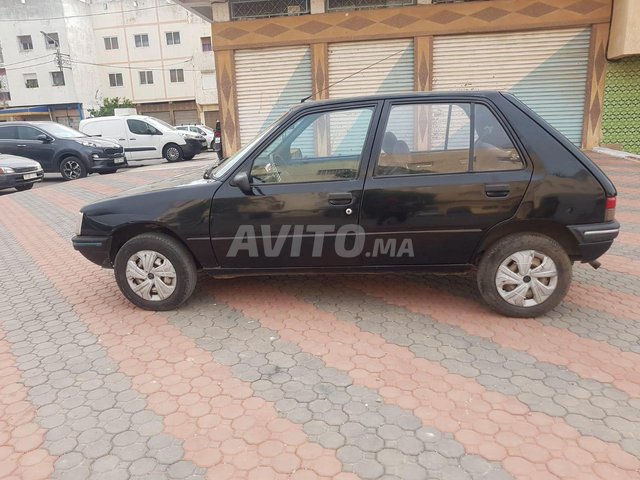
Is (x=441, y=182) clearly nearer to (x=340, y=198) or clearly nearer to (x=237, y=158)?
(x=340, y=198)

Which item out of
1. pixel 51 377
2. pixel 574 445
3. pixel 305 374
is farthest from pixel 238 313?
pixel 574 445

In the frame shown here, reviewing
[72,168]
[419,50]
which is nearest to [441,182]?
[419,50]

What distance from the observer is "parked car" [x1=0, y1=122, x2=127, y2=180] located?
13.3 metres

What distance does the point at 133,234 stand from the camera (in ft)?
12.9

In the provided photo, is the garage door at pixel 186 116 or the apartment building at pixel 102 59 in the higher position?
the apartment building at pixel 102 59

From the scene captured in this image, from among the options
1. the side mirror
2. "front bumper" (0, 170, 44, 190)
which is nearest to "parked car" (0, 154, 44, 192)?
"front bumper" (0, 170, 44, 190)

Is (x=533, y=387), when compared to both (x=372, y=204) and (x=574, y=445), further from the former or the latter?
(x=372, y=204)

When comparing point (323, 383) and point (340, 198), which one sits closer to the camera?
point (323, 383)

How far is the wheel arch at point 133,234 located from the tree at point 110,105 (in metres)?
38.1

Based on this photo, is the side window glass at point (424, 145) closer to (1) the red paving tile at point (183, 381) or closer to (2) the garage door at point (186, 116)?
(1) the red paving tile at point (183, 381)

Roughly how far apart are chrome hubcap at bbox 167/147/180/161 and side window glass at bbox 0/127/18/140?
5144 mm

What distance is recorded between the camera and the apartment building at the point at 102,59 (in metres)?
39.0

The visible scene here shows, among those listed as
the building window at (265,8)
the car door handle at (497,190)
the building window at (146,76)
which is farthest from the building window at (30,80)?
the car door handle at (497,190)

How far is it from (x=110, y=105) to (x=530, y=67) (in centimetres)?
3612
